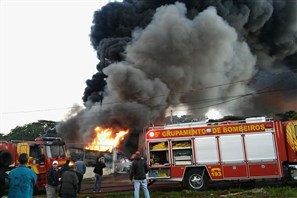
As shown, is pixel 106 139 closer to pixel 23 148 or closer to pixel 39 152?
pixel 39 152

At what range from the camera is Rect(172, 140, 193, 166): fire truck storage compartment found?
12.2 meters

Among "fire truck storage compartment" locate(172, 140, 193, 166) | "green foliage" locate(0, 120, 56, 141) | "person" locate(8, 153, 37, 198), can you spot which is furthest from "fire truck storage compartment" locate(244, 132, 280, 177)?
"green foliage" locate(0, 120, 56, 141)

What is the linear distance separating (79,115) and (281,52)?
1061 inches

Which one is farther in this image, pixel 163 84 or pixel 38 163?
pixel 163 84

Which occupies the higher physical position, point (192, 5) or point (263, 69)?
point (192, 5)

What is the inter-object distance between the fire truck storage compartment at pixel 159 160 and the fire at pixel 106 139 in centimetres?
1466

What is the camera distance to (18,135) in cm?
5859

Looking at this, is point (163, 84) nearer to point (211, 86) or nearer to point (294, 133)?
point (211, 86)

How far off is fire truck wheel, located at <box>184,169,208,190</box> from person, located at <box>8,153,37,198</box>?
304 inches

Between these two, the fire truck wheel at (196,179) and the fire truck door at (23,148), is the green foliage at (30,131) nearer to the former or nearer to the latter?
the fire truck door at (23,148)

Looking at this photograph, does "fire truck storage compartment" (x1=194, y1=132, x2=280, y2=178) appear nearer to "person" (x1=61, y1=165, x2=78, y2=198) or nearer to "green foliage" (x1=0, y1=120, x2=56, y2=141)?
"person" (x1=61, y1=165, x2=78, y2=198)

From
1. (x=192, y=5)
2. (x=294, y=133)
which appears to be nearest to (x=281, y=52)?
(x=192, y=5)

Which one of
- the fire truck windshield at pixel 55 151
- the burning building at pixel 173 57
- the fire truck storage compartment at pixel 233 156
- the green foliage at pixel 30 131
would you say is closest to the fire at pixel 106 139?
the burning building at pixel 173 57

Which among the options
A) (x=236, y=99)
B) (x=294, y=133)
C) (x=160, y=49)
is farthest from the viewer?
(x=236, y=99)
